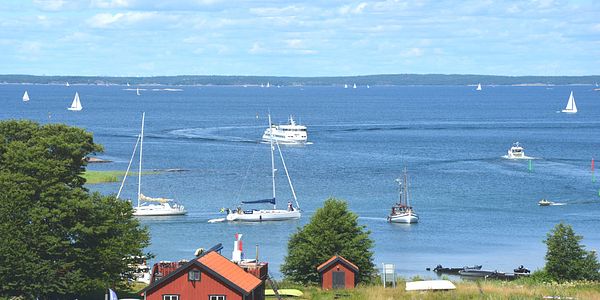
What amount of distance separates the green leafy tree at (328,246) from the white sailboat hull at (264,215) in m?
28.6

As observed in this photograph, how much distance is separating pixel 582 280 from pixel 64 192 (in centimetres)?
2395

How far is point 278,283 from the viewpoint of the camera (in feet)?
161

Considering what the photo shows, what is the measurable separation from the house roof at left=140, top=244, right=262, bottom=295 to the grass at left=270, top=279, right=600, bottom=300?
554 cm

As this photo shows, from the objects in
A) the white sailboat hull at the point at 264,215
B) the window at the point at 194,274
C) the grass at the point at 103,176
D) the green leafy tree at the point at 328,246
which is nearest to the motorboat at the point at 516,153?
the grass at the point at 103,176

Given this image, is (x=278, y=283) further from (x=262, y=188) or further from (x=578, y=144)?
(x=578, y=144)

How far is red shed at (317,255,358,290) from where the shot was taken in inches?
1881

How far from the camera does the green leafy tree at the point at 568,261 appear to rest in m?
51.7

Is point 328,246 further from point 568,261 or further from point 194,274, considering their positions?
point 194,274

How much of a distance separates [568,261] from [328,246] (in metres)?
11.4

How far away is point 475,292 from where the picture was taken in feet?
146

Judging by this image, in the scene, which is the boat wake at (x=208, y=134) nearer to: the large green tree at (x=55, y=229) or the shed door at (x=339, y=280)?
the shed door at (x=339, y=280)

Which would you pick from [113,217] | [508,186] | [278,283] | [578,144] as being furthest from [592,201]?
[578,144]

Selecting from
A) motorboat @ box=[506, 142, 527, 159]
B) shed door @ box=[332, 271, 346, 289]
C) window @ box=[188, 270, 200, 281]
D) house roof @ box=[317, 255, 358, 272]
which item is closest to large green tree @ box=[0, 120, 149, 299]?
window @ box=[188, 270, 200, 281]

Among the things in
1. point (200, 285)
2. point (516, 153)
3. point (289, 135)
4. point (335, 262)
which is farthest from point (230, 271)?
point (289, 135)
